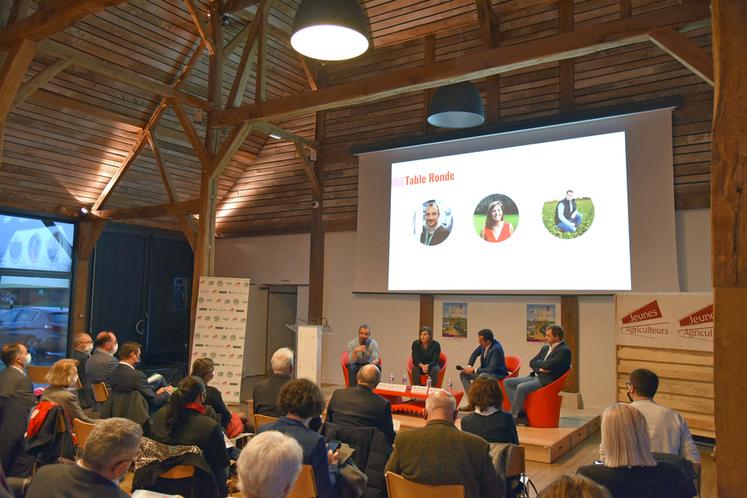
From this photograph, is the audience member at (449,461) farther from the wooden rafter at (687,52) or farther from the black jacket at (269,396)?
the wooden rafter at (687,52)

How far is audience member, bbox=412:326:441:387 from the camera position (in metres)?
7.60

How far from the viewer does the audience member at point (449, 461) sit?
2.68 metres

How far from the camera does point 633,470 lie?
92.8 inches

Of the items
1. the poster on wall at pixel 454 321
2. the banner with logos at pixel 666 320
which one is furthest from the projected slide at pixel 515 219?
the banner with logos at pixel 666 320

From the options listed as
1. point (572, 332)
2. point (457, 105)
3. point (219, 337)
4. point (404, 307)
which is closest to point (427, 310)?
point (404, 307)

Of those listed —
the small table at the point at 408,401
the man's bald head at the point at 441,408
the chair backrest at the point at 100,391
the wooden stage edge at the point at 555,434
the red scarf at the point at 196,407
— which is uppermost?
the man's bald head at the point at 441,408

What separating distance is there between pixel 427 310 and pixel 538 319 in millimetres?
1767

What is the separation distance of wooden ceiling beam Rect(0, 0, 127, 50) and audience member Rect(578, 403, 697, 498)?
4.92 metres

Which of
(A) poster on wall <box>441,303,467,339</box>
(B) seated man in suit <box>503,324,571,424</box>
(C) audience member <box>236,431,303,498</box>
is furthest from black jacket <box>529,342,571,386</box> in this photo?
(C) audience member <box>236,431,303,498</box>

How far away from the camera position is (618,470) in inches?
93.1

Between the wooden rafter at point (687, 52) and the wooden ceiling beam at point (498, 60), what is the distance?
2.9 inches

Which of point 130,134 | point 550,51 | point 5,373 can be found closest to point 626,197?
point 550,51

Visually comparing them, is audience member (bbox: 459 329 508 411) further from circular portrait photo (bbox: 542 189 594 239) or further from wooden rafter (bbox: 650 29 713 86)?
wooden rafter (bbox: 650 29 713 86)

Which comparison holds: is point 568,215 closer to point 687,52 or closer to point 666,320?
point 666,320
